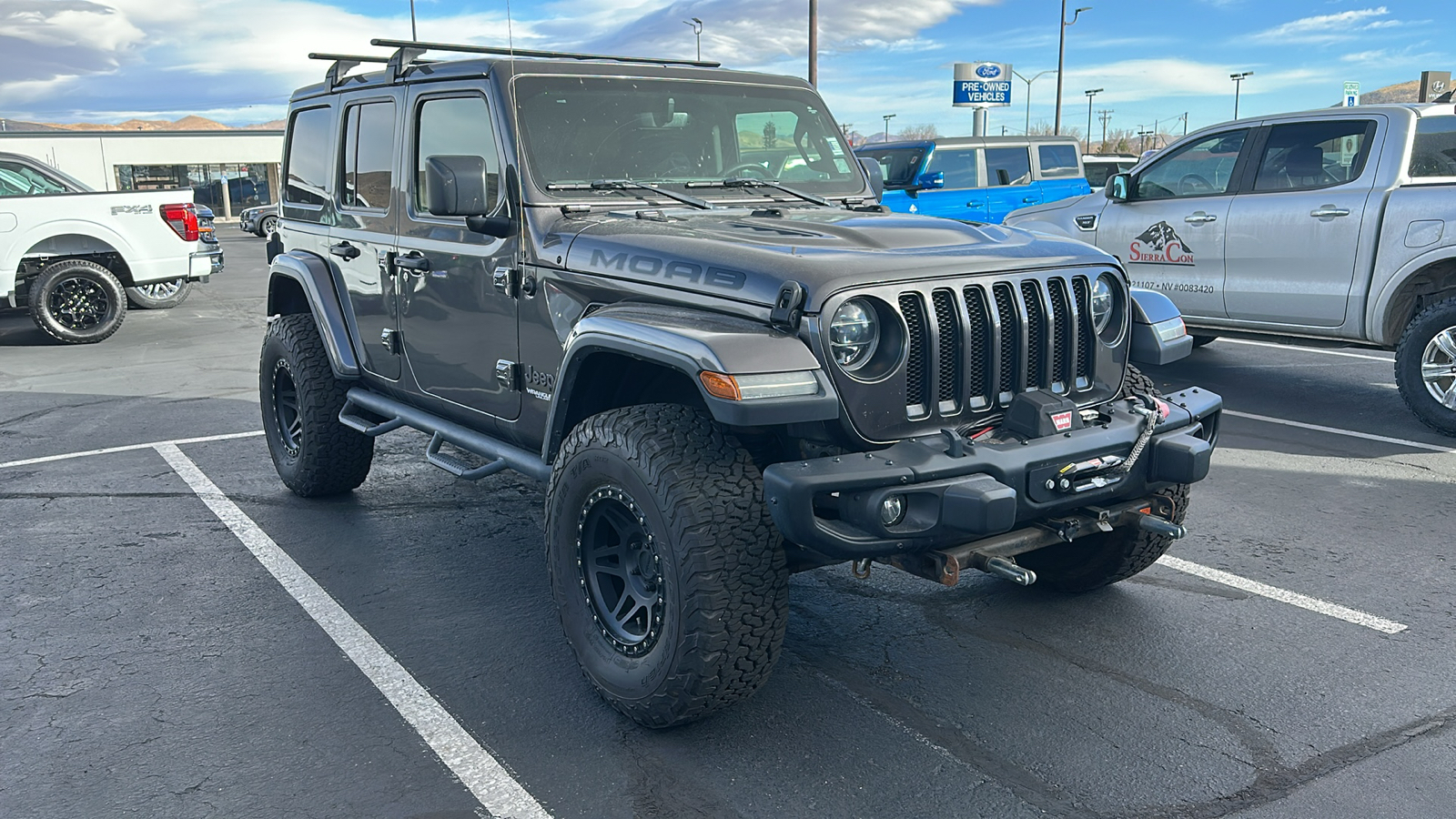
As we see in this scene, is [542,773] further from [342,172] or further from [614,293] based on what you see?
[342,172]

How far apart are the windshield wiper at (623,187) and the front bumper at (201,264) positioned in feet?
33.4

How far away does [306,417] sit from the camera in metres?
5.64

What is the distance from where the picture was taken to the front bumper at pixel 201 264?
1283 cm

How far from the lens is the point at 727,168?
181 inches

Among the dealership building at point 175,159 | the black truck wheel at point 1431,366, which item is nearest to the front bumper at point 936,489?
the black truck wheel at point 1431,366

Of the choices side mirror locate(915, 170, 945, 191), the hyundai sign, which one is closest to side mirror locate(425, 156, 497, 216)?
side mirror locate(915, 170, 945, 191)

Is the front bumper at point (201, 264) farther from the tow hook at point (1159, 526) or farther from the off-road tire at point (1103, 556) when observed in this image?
the tow hook at point (1159, 526)

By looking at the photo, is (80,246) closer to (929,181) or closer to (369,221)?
(369,221)

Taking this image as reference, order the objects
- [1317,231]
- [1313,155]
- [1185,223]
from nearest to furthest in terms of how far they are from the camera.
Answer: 1. [1317,231]
2. [1313,155]
3. [1185,223]

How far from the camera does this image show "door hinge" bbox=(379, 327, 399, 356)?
4953 mm

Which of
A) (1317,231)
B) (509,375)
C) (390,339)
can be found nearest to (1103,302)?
(509,375)

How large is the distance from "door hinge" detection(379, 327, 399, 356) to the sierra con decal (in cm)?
577

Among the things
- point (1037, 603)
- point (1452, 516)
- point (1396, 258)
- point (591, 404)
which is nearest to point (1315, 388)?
point (1396, 258)

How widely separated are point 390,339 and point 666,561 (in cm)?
233
